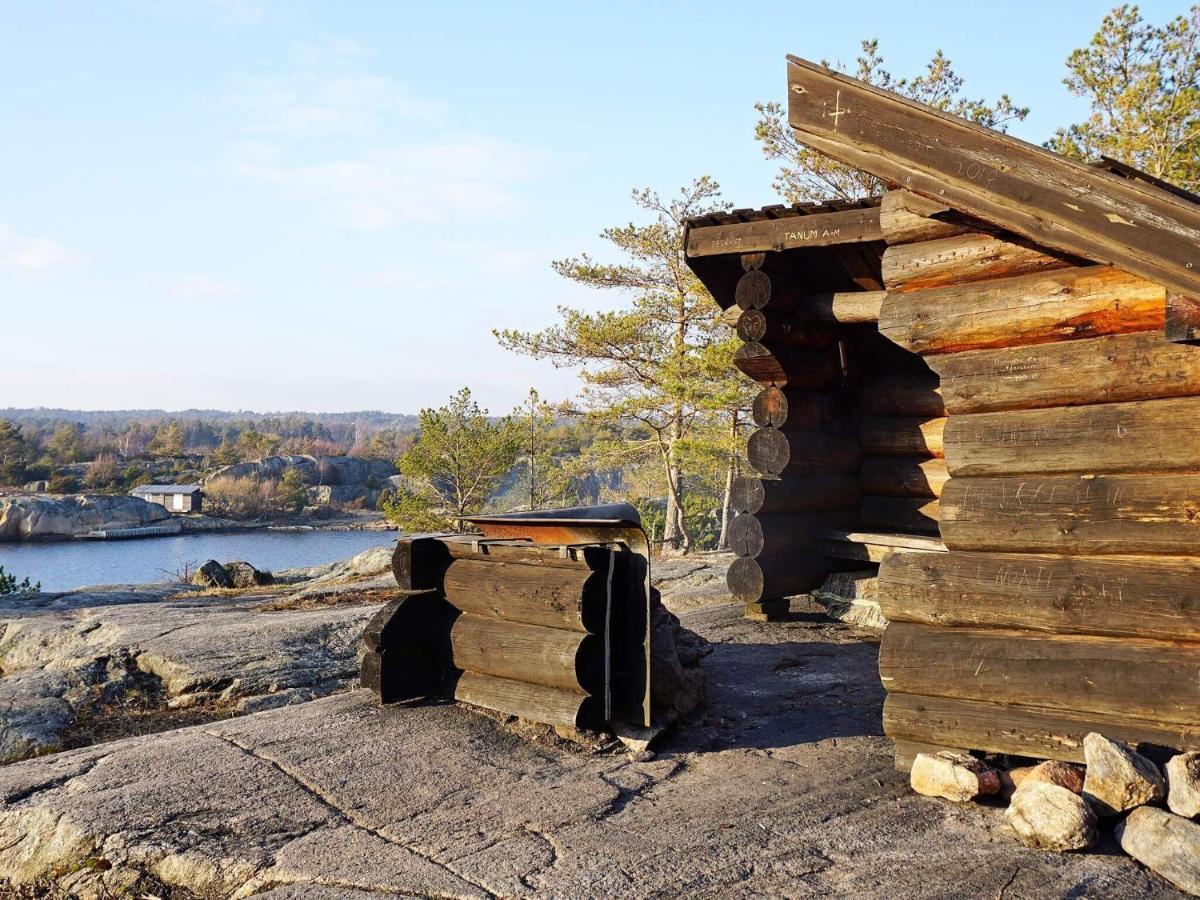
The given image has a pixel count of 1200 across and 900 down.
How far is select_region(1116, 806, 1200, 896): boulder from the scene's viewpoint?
11.8 feet

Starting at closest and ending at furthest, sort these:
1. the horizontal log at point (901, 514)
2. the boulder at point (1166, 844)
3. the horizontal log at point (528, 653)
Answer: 1. the boulder at point (1166, 844)
2. the horizontal log at point (528, 653)
3. the horizontal log at point (901, 514)

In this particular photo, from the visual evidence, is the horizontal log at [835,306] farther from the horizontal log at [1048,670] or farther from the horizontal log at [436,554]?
the horizontal log at [1048,670]

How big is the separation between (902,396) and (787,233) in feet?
8.15

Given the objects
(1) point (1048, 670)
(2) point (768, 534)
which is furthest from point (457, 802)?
(2) point (768, 534)

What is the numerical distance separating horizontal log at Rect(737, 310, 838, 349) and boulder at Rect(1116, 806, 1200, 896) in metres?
5.43

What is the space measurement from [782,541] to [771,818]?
5083 millimetres

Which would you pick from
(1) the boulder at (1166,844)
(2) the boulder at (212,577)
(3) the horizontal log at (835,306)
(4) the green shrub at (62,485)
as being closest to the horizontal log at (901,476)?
(3) the horizontal log at (835,306)

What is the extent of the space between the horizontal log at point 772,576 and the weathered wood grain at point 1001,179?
4697mm

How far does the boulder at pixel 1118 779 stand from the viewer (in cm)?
394

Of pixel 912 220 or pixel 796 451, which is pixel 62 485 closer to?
pixel 796 451

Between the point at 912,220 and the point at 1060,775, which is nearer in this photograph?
the point at 1060,775

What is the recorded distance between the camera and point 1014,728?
4.59 metres

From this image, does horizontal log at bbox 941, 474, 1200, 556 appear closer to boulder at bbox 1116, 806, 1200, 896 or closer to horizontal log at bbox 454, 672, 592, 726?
boulder at bbox 1116, 806, 1200, 896

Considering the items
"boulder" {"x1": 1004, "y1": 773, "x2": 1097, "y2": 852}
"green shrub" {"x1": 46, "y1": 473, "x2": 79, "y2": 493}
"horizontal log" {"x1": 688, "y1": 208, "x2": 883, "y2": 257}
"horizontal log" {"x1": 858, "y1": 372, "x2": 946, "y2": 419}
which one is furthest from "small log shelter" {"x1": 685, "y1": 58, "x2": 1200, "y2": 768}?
"green shrub" {"x1": 46, "y1": 473, "x2": 79, "y2": 493}
